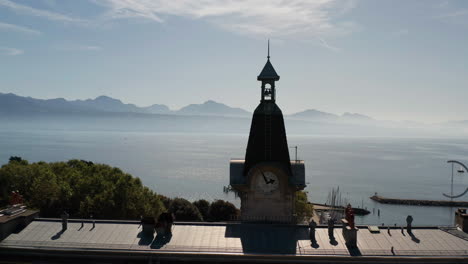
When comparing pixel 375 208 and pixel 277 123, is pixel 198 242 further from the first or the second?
pixel 375 208

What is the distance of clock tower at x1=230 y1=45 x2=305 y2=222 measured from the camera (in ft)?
109

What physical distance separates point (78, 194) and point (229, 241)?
4433 centimetres

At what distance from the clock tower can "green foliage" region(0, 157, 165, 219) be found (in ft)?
104

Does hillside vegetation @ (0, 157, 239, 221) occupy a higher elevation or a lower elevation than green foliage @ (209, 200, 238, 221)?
higher

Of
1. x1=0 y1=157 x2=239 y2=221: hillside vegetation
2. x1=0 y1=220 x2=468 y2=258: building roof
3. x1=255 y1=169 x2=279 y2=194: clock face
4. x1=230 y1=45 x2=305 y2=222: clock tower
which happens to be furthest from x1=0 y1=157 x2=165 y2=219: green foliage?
x1=255 y1=169 x2=279 y2=194: clock face

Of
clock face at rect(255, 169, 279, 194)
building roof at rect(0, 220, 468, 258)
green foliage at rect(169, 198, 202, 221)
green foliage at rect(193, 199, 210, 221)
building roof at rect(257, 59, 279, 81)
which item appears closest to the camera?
building roof at rect(0, 220, 468, 258)

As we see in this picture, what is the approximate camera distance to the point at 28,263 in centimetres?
2825

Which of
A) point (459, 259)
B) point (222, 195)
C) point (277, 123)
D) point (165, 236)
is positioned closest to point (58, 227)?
point (165, 236)

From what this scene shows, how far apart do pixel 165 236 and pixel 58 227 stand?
9142 millimetres

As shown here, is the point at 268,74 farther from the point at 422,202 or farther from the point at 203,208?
the point at 422,202

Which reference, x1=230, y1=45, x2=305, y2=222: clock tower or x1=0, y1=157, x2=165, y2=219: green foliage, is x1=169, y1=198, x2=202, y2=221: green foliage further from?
x1=230, y1=45, x2=305, y2=222: clock tower

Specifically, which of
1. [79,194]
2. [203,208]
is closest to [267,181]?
[79,194]

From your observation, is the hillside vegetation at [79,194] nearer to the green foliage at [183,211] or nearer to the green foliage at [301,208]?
the green foliage at [183,211]

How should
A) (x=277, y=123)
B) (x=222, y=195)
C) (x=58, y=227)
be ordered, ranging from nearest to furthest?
(x=58, y=227) → (x=277, y=123) → (x=222, y=195)
